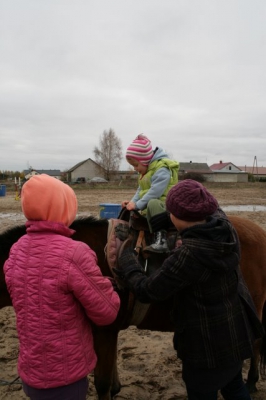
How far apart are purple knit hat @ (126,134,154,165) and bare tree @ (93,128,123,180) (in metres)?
56.3

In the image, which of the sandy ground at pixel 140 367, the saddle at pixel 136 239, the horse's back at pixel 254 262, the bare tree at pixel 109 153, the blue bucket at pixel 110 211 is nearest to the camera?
the saddle at pixel 136 239

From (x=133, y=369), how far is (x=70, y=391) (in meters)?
1.72

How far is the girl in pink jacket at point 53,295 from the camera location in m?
1.48

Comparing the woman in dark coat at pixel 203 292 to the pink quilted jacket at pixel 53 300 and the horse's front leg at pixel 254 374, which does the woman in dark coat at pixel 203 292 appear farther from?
the horse's front leg at pixel 254 374

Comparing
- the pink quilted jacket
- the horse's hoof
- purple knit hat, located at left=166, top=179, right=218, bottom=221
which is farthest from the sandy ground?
purple knit hat, located at left=166, top=179, right=218, bottom=221

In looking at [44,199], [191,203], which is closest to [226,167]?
[191,203]

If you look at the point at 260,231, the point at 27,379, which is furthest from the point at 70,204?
the point at 260,231

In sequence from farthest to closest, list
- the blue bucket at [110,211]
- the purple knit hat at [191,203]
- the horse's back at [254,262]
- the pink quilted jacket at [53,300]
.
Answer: the blue bucket at [110,211]
the horse's back at [254,262]
the purple knit hat at [191,203]
the pink quilted jacket at [53,300]

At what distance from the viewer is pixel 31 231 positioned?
62.0 inches

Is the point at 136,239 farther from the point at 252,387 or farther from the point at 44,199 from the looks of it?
the point at 252,387

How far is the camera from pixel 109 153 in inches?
2329

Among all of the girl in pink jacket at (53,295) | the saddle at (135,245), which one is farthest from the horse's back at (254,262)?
the girl in pink jacket at (53,295)

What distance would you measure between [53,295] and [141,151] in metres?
1.71

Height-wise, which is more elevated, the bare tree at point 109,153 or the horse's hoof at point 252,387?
the bare tree at point 109,153
